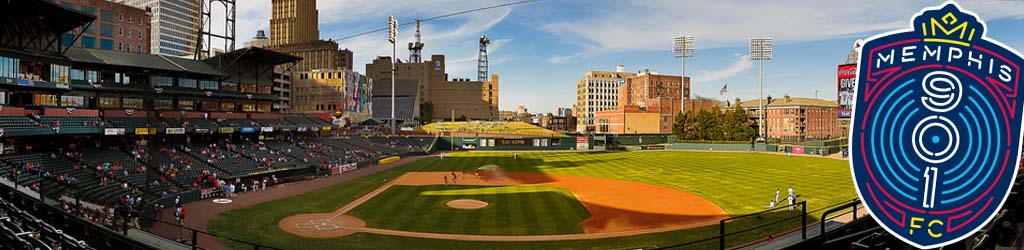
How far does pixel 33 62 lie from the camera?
3350 cm

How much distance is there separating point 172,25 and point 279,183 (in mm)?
112444

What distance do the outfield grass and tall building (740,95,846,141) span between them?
86.6 metres

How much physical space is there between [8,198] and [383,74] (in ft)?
518

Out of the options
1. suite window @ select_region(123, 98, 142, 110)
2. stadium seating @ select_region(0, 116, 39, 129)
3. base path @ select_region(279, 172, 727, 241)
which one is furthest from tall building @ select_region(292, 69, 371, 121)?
stadium seating @ select_region(0, 116, 39, 129)

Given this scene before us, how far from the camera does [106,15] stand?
69.2 metres

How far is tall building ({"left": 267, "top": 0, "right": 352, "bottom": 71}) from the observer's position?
155 meters

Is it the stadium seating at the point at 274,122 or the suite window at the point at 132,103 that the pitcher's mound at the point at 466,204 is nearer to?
the stadium seating at the point at 274,122

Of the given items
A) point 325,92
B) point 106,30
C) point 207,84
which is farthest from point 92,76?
point 325,92

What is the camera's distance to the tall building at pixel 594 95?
164750 millimetres

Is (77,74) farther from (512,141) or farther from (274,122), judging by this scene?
(512,141)

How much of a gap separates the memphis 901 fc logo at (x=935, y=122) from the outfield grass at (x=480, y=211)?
2089 cm

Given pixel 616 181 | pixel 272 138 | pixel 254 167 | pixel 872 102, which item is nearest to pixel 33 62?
pixel 254 167

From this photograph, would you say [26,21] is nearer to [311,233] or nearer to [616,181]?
[311,233]

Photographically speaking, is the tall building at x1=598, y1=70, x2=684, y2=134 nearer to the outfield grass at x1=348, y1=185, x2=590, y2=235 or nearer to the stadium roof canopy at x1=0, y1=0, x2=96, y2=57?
the outfield grass at x1=348, y1=185, x2=590, y2=235
